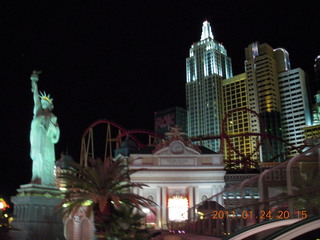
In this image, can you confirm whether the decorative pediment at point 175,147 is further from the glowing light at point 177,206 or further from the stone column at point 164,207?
the glowing light at point 177,206

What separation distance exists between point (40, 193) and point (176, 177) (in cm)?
1606

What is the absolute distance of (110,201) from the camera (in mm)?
18828

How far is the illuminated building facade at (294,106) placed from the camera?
396 ft

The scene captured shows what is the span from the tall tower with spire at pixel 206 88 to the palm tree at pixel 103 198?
10390 centimetres

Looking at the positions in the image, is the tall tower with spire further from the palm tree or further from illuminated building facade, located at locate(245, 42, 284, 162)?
the palm tree

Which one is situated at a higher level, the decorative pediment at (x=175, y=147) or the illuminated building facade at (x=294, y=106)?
the illuminated building facade at (x=294, y=106)

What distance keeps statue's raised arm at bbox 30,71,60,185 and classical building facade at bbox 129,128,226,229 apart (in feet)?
36.1

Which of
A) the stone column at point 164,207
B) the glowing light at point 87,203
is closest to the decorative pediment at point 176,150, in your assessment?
the stone column at point 164,207

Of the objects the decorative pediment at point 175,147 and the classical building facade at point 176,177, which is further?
the decorative pediment at point 175,147

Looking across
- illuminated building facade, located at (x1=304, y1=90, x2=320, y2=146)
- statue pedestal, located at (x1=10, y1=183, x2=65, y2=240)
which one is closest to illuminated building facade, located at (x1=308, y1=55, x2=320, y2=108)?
illuminated building facade, located at (x1=304, y1=90, x2=320, y2=146)

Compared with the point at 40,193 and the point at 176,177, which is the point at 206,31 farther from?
the point at 40,193

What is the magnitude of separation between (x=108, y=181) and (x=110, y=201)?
1.06m

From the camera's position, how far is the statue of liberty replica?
23969 millimetres
